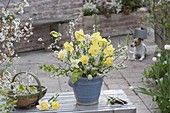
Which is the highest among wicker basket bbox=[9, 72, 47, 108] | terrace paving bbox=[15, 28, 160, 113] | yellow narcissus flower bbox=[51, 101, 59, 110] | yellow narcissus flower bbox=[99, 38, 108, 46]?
yellow narcissus flower bbox=[99, 38, 108, 46]

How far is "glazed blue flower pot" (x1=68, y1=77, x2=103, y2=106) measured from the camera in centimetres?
287

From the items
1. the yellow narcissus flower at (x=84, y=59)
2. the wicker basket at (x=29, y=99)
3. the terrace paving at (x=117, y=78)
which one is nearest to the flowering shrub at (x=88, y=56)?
the yellow narcissus flower at (x=84, y=59)

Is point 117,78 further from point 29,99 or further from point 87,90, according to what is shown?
point 29,99

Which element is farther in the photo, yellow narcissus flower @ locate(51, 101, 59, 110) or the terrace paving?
the terrace paving

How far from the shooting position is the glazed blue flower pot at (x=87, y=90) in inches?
113

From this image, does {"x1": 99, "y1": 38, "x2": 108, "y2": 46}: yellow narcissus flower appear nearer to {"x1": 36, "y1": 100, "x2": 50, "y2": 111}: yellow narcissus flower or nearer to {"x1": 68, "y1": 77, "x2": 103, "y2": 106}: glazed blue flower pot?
{"x1": 68, "y1": 77, "x2": 103, "y2": 106}: glazed blue flower pot

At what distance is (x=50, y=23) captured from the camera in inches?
272

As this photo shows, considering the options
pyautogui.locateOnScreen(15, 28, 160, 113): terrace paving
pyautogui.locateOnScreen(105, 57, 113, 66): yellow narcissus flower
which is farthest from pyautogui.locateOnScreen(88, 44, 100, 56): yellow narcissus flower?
pyautogui.locateOnScreen(15, 28, 160, 113): terrace paving

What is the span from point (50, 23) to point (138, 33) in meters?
1.68

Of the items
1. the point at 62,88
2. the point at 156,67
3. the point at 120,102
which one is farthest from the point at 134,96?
the point at 120,102

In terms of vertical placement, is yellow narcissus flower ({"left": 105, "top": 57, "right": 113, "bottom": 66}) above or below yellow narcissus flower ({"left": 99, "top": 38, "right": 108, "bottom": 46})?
below

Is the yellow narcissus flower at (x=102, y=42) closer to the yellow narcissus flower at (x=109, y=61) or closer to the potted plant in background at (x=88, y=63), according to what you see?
the potted plant in background at (x=88, y=63)

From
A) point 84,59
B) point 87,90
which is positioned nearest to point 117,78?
point 87,90

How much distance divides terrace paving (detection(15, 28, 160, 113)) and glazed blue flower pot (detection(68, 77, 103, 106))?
1.19 meters
